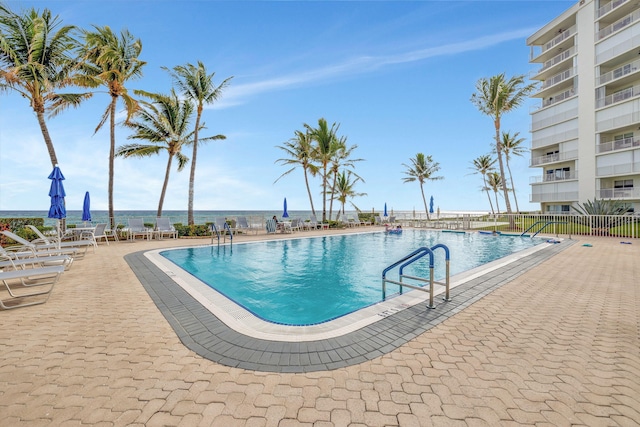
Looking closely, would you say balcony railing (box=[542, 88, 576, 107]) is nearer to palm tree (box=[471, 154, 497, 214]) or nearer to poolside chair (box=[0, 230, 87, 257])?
palm tree (box=[471, 154, 497, 214])

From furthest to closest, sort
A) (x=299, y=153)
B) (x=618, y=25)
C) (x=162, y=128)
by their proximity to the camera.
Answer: (x=299, y=153) → (x=618, y=25) → (x=162, y=128)

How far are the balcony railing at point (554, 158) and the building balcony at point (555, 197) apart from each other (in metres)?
3.32

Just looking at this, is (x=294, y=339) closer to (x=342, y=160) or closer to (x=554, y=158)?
(x=342, y=160)

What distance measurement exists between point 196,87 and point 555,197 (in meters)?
33.7

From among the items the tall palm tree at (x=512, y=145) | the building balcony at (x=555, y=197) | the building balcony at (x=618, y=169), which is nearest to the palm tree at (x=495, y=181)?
the tall palm tree at (x=512, y=145)

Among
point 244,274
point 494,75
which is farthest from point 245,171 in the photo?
point 244,274

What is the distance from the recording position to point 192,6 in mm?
11914

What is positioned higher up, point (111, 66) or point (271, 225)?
point (111, 66)

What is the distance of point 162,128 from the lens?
55.5 feet

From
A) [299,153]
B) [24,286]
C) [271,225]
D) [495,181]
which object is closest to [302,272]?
[24,286]

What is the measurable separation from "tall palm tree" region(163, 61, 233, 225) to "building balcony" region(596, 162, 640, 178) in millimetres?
31063

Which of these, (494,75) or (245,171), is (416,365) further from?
(245,171)

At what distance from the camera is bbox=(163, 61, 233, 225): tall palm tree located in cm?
1675

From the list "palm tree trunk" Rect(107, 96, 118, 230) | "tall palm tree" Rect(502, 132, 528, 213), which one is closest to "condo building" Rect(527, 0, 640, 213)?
"tall palm tree" Rect(502, 132, 528, 213)
